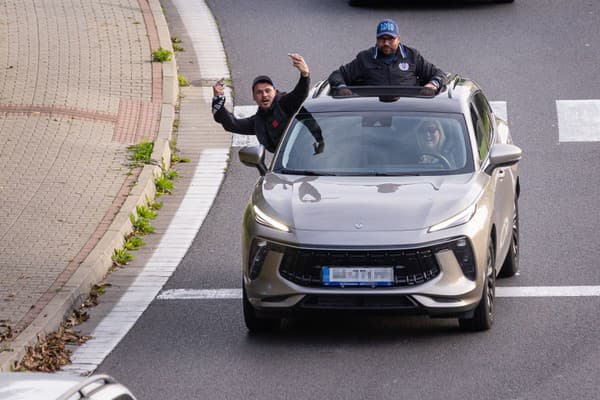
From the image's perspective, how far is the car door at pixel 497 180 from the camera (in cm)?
1070

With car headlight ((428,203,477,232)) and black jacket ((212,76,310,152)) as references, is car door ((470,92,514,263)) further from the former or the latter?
black jacket ((212,76,310,152))

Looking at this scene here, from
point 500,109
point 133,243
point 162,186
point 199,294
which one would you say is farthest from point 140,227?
point 500,109

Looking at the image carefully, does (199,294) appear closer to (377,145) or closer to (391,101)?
(377,145)

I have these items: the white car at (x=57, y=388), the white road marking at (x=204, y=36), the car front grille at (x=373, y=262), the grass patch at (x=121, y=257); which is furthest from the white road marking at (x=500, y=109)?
the white car at (x=57, y=388)

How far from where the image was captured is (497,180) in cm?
1091

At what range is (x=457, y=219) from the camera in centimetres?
980

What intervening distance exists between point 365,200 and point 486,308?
1.21m

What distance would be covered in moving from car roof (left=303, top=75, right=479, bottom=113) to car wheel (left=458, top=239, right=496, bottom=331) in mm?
1444

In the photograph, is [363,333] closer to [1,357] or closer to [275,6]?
[1,357]

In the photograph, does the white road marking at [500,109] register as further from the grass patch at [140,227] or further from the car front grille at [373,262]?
the car front grille at [373,262]

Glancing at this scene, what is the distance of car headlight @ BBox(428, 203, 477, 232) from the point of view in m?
9.70

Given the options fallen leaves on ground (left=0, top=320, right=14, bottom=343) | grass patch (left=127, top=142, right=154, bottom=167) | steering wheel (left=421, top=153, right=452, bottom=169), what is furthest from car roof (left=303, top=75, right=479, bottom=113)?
grass patch (left=127, top=142, right=154, bottom=167)

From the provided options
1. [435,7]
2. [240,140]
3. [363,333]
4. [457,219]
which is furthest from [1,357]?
[435,7]

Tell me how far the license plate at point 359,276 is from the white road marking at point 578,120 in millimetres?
7451
